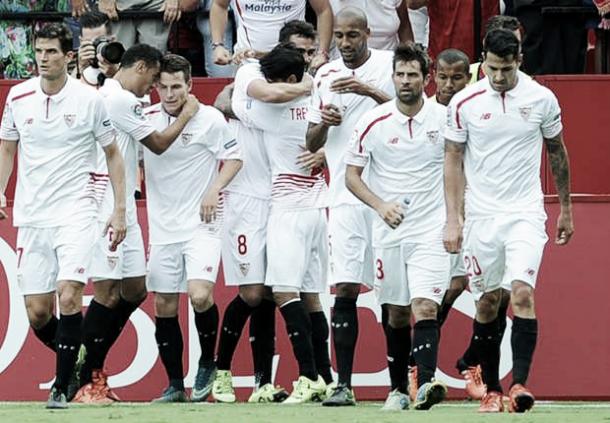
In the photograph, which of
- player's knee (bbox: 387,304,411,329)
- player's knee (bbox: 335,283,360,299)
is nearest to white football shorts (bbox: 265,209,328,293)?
player's knee (bbox: 335,283,360,299)

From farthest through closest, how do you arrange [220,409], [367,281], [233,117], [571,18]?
[571,18] < [233,117] < [367,281] < [220,409]

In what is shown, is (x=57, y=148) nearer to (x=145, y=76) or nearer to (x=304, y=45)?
(x=145, y=76)

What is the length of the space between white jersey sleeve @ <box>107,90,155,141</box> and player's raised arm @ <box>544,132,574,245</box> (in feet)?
9.74

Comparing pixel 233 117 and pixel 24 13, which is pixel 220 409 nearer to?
pixel 233 117

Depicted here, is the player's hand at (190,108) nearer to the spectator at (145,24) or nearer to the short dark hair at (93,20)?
the short dark hair at (93,20)

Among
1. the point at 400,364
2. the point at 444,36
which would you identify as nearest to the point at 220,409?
the point at 400,364

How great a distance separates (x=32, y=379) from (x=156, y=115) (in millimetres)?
2362

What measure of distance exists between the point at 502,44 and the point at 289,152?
7.81ft

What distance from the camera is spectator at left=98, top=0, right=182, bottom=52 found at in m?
16.0

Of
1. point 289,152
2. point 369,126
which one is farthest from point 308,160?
point 369,126

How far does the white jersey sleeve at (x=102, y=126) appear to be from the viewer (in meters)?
13.0

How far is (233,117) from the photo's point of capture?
47.3ft

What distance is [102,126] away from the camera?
13055 mm

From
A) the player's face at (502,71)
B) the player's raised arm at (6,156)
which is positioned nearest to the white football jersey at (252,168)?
the player's raised arm at (6,156)
